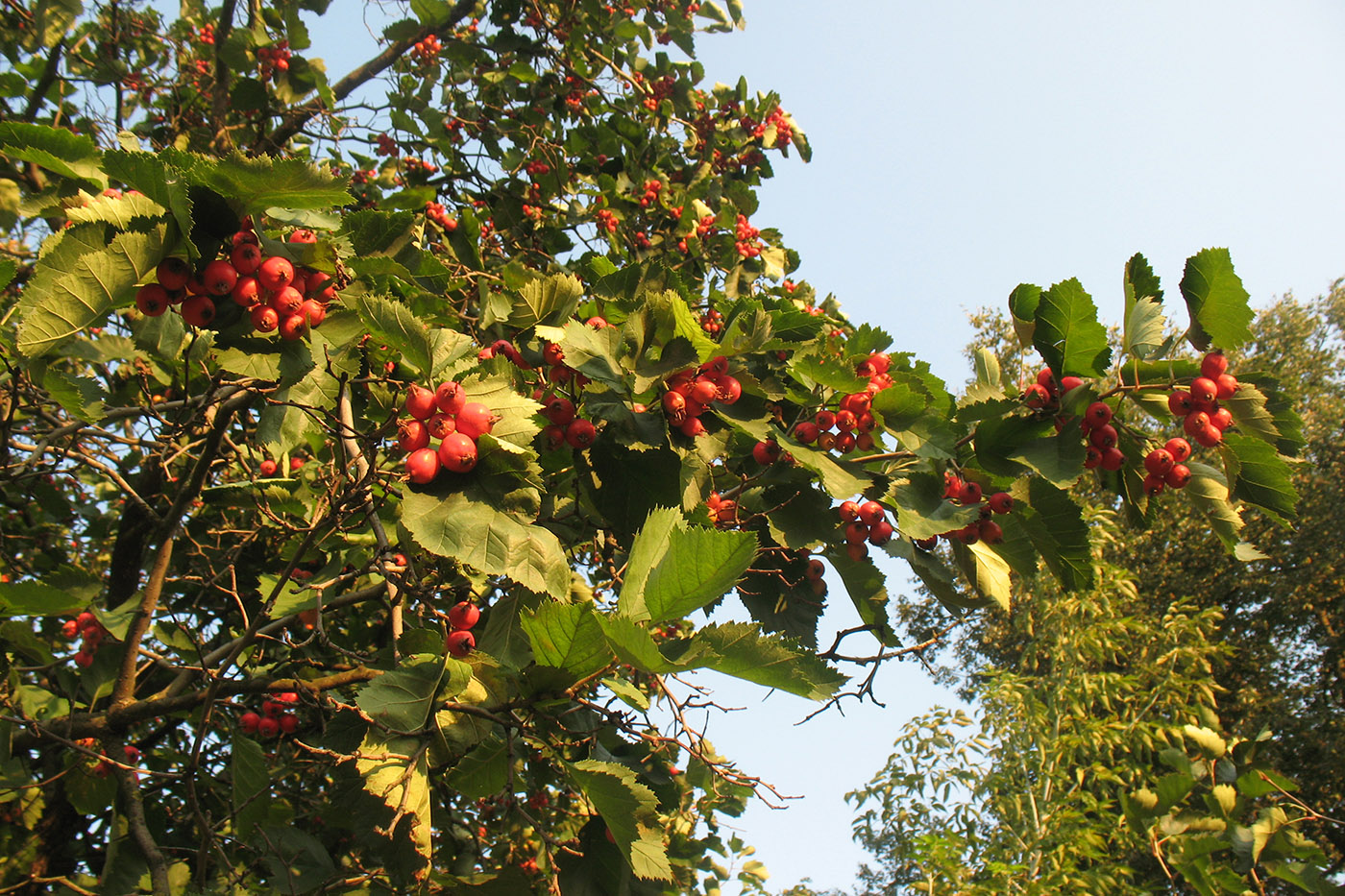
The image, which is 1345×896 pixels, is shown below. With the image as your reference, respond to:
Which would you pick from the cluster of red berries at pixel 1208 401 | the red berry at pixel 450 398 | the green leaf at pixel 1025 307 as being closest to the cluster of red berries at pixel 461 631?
the red berry at pixel 450 398

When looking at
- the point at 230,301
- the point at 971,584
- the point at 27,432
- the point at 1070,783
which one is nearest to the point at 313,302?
the point at 230,301

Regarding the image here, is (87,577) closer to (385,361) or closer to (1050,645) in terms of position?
(385,361)

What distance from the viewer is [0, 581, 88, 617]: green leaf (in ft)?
6.97

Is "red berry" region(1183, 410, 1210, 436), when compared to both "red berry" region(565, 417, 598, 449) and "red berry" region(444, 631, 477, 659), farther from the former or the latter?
"red berry" region(444, 631, 477, 659)

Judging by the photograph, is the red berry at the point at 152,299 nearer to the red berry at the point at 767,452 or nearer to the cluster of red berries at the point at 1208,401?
the red berry at the point at 767,452

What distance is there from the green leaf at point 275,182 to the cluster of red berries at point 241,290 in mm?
93

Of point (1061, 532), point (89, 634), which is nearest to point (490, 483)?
point (1061, 532)

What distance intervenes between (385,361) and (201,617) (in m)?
2.67

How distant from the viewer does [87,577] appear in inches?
109

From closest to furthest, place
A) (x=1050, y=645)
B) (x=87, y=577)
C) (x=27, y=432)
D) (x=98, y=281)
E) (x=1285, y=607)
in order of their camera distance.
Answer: (x=98, y=281) < (x=87, y=577) < (x=27, y=432) < (x=1050, y=645) < (x=1285, y=607)

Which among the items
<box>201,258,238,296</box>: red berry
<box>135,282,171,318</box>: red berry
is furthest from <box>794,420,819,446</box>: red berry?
<box>135,282,171,318</box>: red berry

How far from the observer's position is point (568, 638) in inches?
53.5

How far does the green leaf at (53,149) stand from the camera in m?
1.29

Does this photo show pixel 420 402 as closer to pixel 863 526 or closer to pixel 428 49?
pixel 863 526
